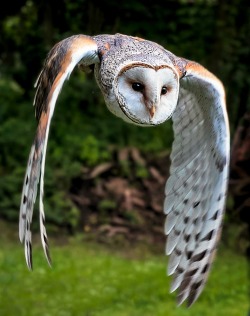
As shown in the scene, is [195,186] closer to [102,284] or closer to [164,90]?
[164,90]

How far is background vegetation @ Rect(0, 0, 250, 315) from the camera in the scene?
7.75 metres

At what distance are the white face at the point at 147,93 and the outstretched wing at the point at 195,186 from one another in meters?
0.30

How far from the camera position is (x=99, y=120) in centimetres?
827

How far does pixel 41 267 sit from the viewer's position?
669 centimetres

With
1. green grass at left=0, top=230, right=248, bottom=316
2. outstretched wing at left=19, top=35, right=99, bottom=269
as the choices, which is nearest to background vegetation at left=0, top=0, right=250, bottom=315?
green grass at left=0, top=230, right=248, bottom=316

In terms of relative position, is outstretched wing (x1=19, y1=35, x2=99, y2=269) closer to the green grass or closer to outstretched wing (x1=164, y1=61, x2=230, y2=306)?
outstretched wing (x1=164, y1=61, x2=230, y2=306)

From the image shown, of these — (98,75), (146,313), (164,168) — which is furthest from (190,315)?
(98,75)

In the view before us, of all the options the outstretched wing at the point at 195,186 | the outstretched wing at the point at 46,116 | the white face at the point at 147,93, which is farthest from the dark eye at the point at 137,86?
the outstretched wing at the point at 195,186

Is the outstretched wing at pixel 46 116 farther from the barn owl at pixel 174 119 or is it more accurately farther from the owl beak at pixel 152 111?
the owl beak at pixel 152 111

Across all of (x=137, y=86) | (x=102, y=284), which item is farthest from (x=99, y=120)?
(x=137, y=86)

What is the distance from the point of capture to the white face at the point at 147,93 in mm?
2201

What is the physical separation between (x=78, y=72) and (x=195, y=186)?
5762 millimetres

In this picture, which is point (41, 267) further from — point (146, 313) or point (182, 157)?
point (182, 157)

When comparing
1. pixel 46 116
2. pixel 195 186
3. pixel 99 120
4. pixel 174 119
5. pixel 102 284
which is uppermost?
pixel 46 116
